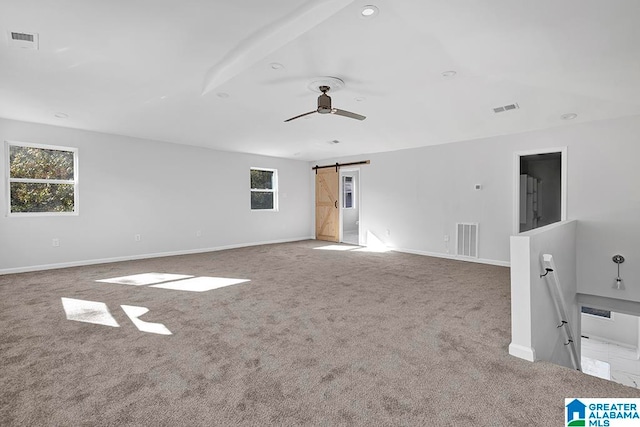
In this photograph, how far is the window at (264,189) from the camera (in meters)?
8.18

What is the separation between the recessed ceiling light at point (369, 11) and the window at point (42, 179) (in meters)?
5.62

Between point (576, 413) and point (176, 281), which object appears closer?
point (576, 413)

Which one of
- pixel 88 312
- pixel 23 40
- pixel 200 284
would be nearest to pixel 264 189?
pixel 200 284

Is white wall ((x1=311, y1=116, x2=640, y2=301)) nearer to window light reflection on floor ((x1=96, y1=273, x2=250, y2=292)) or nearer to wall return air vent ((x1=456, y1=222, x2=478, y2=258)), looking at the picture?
wall return air vent ((x1=456, y1=222, x2=478, y2=258))

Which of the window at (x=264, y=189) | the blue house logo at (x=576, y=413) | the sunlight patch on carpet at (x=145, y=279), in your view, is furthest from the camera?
the window at (x=264, y=189)

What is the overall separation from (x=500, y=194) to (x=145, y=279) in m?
6.05

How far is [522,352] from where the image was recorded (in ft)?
7.48

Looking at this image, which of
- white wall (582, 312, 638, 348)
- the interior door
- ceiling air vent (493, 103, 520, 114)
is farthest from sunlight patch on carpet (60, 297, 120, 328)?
white wall (582, 312, 638, 348)

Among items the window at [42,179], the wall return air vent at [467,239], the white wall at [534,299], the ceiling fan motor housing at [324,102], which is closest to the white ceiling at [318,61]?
the ceiling fan motor housing at [324,102]

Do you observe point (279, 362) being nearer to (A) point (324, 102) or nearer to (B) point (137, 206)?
(A) point (324, 102)

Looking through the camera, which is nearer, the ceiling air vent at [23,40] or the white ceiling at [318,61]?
the white ceiling at [318,61]

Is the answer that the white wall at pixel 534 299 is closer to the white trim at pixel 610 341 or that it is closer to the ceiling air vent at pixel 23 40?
the ceiling air vent at pixel 23 40

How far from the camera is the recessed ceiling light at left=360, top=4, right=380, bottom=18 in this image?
222cm

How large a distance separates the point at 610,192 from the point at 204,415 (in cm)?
577
